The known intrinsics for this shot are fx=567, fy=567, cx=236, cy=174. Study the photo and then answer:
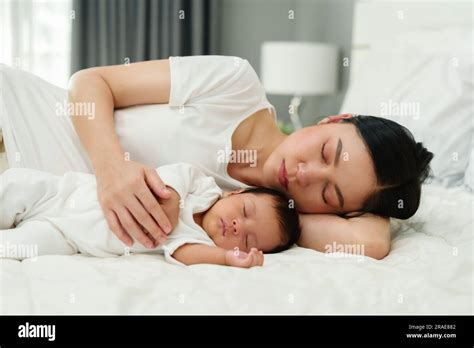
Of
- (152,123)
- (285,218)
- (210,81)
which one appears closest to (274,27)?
(210,81)

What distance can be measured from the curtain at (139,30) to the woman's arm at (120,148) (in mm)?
2240

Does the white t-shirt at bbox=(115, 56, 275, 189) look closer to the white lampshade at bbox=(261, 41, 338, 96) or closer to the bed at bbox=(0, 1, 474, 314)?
the bed at bbox=(0, 1, 474, 314)

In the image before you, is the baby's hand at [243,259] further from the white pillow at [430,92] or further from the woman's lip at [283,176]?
the white pillow at [430,92]

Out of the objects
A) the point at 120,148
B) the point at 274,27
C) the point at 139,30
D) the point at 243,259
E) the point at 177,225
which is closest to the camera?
the point at 243,259

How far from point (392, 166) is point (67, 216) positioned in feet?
2.39

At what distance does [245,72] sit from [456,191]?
0.78m

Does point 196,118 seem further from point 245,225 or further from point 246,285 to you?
point 246,285

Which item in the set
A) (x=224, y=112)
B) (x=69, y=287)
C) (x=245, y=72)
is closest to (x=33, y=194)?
(x=69, y=287)

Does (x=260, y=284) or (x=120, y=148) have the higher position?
(x=120, y=148)

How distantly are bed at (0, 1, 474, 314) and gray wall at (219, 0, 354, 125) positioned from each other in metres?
2.88

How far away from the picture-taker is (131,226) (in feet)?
3.77

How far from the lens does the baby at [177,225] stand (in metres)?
1.13

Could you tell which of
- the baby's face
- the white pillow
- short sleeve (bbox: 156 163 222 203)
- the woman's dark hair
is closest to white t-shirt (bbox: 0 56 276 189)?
short sleeve (bbox: 156 163 222 203)
